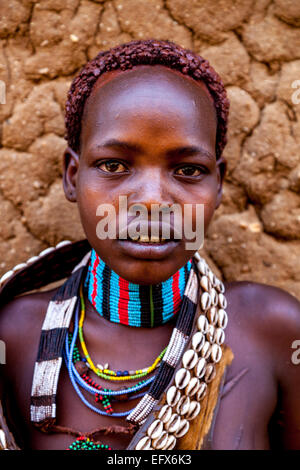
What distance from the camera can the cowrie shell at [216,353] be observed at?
1.30m

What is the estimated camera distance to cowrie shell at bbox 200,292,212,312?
4.34 feet

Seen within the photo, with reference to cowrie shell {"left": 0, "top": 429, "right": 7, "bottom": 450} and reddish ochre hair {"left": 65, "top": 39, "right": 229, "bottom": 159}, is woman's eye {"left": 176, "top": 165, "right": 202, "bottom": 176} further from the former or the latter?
cowrie shell {"left": 0, "top": 429, "right": 7, "bottom": 450}

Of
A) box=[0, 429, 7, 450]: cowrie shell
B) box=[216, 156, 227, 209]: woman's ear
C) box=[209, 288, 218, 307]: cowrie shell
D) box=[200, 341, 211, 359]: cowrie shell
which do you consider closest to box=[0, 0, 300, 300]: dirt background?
box=[216, 156, 227, 209]: woman's ear

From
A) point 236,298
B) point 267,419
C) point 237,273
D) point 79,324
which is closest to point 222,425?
point 267,419

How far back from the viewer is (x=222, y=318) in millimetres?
1351

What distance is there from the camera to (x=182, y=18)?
1.75m

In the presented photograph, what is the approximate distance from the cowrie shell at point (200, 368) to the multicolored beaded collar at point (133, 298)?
14cm

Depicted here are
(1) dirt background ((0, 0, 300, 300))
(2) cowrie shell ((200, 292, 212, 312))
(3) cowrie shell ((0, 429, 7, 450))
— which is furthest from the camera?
(1) dirt background ((0, 0, 300, 300))

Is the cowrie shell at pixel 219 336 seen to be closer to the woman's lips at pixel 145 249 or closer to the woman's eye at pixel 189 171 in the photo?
the woman's lips at pixel 145 249

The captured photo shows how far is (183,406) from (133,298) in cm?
29

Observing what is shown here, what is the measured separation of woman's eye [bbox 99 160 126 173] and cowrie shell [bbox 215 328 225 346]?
0.49 m

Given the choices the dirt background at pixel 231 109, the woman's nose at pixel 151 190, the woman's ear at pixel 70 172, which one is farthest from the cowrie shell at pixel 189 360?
the dirt background at pixel 231 109

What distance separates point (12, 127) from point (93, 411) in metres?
1.01

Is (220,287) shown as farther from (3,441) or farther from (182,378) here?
(3,441)
